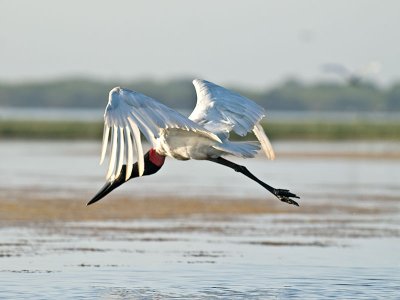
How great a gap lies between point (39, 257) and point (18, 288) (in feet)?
5.45

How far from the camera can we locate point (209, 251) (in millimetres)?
12250

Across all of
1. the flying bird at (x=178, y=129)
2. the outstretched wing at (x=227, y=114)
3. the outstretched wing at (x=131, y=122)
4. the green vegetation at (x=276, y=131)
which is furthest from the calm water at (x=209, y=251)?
the green vegetation at (x=276, y=131)

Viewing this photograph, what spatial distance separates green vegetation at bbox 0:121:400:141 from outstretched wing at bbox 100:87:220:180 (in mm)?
30331

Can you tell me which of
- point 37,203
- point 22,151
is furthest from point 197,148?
point 22,151

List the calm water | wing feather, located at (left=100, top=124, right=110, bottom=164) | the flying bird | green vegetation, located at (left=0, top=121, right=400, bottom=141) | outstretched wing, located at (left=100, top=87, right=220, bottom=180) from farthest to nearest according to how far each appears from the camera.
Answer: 1. green vegetation, located at (left=0, top=121, right=400, bottom=141)
2. the calm water
3. the flying bird
4. outstretched wing, located at (left=100, top=87, right=220, bottom=180)
5. wing feather, located at (left=100, top=124, right=110, bottom=164)

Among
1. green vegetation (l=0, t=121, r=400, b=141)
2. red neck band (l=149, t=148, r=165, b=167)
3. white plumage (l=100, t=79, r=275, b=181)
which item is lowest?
red neck band (l=149, t=148, r=165, b=167)

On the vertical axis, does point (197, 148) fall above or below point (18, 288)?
above

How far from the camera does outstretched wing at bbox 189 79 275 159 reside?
11562 millimetres

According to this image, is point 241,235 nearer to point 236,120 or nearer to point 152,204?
point 236,120

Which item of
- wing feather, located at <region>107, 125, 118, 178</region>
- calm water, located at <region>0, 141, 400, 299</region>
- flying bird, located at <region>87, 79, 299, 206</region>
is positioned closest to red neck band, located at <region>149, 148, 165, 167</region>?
flying bird, located at <region>87, 79, 299, 206</region>

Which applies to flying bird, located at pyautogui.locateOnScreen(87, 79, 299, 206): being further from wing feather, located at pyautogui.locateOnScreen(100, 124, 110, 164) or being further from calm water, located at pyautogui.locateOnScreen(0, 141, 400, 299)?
calm water, located at pyautogui.locateOnScreen(0, 141, 400, 299)

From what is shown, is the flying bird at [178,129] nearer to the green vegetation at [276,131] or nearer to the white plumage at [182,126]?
the white plumage at [182,126]

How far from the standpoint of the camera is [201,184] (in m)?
20.9

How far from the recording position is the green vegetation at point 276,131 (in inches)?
1651
